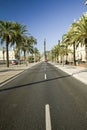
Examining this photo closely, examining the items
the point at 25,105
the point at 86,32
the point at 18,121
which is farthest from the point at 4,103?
the point at 86,32

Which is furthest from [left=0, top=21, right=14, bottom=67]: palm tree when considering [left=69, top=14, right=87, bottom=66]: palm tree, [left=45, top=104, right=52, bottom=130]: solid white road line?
[left=45, top=104, right=52, bottom=130]: solid white road line

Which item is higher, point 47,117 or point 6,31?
point 6,31

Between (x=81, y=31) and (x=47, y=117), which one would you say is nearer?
(x=47, y=117)

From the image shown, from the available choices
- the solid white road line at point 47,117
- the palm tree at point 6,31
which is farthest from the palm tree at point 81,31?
the solid white road line at point 47,117

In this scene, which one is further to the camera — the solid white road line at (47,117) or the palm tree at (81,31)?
the palm tree at (81,31)

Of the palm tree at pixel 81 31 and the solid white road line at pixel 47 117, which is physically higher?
the palm tree at pixel 81 31

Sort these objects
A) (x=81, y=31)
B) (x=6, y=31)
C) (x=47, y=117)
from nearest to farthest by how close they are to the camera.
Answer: (x=47, y=117) → (x=81, y=31) → (x=6, y=31)

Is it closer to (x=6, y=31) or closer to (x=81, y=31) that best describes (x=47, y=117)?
(x=81, y=31)

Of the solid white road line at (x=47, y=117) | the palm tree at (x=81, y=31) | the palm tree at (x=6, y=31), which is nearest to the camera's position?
the solid white road line at (x=47, y=117)

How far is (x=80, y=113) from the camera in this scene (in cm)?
697

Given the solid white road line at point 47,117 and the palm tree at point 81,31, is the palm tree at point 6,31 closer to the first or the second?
the palm tree at point 81,31

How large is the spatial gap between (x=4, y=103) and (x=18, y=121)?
2.85 m

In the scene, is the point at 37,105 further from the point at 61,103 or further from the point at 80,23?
the point at 80,23

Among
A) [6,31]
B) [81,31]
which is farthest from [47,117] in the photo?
[6,31]
